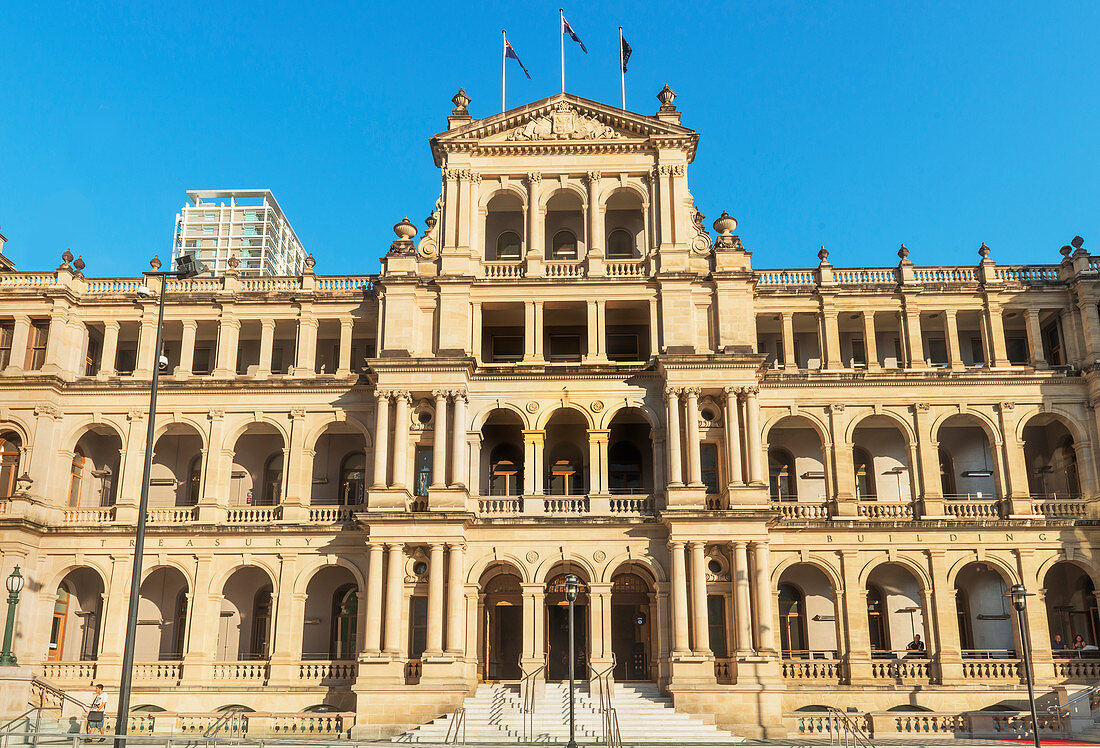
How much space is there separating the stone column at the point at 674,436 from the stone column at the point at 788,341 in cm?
675

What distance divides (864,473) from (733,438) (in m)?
9.31

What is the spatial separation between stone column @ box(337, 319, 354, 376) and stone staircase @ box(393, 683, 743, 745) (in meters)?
14.9

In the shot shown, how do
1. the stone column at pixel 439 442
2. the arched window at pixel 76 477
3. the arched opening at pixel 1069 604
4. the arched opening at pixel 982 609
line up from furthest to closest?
the arched window at pixel 76 477 → the arched opening at pixel 982 609 → the arched opening at pixel 1069 604 → the stone column at pixel 439 442

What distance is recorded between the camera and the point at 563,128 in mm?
43219

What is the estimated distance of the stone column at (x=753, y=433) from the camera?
125ft

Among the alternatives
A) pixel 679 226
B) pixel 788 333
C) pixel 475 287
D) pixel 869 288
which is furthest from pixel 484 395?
pixel 869 288

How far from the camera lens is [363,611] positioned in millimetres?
38781

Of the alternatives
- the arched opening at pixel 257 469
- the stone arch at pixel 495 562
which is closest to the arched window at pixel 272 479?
the arched opening at pixel 257 469

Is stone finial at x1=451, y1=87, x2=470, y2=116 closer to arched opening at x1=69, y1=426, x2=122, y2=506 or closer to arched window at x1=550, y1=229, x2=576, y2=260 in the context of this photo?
arched window at x1=550, y1=229, x2=576, y2=260

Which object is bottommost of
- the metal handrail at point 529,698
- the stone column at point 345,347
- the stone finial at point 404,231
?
the metal handrail at point 529,698

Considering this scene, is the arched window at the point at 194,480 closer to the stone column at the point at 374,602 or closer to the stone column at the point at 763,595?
the stone column at the point at 374,602

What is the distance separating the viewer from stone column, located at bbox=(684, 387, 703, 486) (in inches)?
1490

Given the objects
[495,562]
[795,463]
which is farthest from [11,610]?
[795,463]

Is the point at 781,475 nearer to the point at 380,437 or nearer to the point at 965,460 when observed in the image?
the point at 965,460
